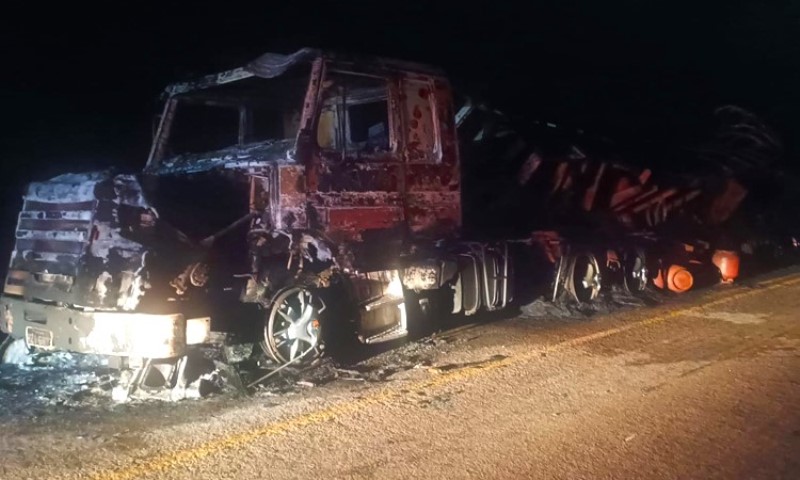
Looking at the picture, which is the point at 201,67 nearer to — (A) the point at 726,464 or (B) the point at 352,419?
(B) the point at 352,419

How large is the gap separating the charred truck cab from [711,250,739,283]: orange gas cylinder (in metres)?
4.53

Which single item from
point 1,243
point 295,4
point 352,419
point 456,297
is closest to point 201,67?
point 295,4

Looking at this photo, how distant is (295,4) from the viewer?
1759 cm

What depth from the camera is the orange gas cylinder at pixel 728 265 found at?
35.1ft

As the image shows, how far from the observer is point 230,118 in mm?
7586

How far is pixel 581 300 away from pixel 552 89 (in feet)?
49.0

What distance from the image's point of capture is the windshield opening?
739 cm

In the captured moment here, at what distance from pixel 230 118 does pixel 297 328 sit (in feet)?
8.50

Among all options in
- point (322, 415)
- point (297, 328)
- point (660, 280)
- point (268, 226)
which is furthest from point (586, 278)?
point (322, 415)

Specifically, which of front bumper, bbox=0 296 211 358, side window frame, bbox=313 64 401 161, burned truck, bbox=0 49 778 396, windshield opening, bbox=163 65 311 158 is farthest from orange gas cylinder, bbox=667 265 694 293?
front bumper, bbox=0 296 211 358

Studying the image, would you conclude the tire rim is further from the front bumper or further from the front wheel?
the front bumper

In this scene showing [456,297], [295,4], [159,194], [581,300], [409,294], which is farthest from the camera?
[295,4]

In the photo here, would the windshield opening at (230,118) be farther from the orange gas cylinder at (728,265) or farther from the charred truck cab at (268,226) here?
the orange gas cylinder at (728,265)

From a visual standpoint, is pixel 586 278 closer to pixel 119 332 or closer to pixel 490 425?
pixel 490 425
